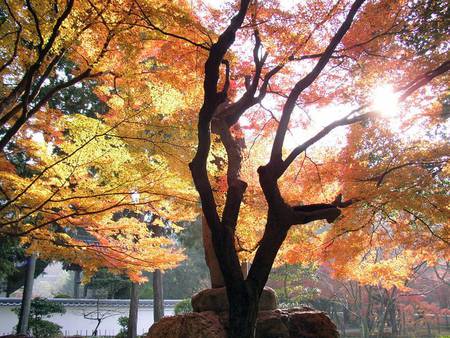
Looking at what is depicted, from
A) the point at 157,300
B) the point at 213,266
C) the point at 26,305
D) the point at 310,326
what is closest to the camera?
the point at 310,326

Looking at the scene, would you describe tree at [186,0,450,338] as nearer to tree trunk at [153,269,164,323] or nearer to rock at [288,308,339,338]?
rock at [288,308,339,338]

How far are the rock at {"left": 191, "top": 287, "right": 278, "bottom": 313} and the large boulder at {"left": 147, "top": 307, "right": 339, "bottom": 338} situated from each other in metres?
0.21

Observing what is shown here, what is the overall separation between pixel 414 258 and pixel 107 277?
13.4 meters

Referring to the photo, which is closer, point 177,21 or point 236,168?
point 177,21

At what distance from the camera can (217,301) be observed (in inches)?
259

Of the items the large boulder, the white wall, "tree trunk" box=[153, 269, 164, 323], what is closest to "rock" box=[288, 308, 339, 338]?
the large boulder

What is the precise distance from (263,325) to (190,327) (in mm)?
1227

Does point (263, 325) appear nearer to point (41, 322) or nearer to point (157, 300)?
point (157, 300)

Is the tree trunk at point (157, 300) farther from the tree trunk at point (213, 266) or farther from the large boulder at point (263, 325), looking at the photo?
the large boulder at point (263, 325)

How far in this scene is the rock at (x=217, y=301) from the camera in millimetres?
6559

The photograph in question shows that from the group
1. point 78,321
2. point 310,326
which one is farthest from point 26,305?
point 310,326

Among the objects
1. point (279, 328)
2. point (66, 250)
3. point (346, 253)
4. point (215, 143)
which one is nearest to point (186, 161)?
point (215, 143)

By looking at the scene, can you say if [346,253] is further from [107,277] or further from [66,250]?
[107,277]

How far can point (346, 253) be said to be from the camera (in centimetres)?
941
